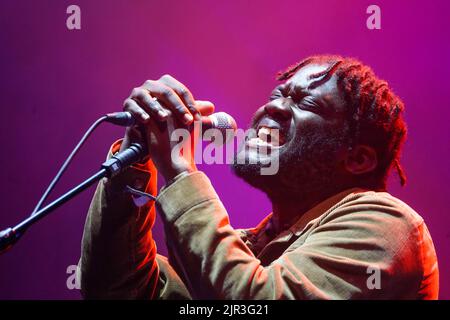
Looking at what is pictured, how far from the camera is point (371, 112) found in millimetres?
1601

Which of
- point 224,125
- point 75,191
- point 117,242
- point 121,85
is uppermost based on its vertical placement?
point 121,85

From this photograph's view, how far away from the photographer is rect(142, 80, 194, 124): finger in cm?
122

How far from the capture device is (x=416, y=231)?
1.25 m

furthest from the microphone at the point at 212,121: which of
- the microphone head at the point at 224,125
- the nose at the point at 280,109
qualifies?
the nose at the point at 280,109

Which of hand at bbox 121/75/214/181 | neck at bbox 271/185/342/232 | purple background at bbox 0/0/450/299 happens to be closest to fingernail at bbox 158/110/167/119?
hand at bbox 121/75/214/181

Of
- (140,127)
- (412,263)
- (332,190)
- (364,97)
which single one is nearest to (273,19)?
(364,97)

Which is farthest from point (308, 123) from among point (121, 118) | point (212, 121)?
point (121, 118)

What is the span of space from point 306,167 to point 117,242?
0.61 metres

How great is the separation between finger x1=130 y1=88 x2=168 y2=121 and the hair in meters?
0.59

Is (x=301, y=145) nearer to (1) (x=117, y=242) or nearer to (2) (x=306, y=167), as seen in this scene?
(2) (x=306, y=167)

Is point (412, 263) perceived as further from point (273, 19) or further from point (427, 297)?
point (273, 19)

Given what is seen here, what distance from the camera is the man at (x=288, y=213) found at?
113cm

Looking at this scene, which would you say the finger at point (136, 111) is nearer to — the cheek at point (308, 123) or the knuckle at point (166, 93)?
the knuckle at point (166, 93)

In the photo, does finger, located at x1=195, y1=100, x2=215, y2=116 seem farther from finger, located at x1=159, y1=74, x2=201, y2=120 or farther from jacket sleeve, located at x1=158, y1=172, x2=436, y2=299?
jacket sleeve, located at x1=158, y1=172, x2=436, y2=299
